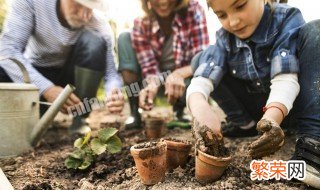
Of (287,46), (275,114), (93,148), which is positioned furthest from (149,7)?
(275,114)

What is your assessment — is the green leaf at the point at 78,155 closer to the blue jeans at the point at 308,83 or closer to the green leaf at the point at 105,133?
the green leaf at the point at 105,133

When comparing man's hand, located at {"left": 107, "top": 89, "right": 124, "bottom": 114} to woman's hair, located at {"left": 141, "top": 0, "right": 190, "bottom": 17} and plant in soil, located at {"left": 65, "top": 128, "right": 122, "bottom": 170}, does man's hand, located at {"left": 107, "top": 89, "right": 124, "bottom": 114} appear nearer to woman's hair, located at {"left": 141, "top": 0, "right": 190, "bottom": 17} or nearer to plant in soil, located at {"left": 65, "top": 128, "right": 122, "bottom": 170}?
plant in soil, located at {"left": 65, "top": 128, "right": 122, "bottom": 170}

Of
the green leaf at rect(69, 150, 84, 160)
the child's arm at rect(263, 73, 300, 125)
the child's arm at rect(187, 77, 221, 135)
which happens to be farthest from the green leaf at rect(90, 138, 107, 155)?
the child's arm at rect(263, 73, 300, 125)

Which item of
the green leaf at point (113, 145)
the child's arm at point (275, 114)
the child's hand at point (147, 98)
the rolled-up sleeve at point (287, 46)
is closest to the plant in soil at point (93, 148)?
the green leaf at point (113, 145)

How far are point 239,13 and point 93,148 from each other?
1.16 m

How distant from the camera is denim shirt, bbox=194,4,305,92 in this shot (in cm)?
193

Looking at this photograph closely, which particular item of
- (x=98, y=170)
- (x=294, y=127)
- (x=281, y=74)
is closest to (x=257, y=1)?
(x=281, y=74)

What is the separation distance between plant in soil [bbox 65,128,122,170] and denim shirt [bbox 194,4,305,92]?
67cm

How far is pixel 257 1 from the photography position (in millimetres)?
1933

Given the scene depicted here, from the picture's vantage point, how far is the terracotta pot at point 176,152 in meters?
1.66

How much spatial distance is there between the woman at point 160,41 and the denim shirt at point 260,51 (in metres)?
0.78

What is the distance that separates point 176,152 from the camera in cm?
167

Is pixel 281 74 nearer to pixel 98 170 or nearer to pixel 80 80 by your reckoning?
pixel 98 170

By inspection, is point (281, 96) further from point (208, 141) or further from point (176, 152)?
point (176, 152)
